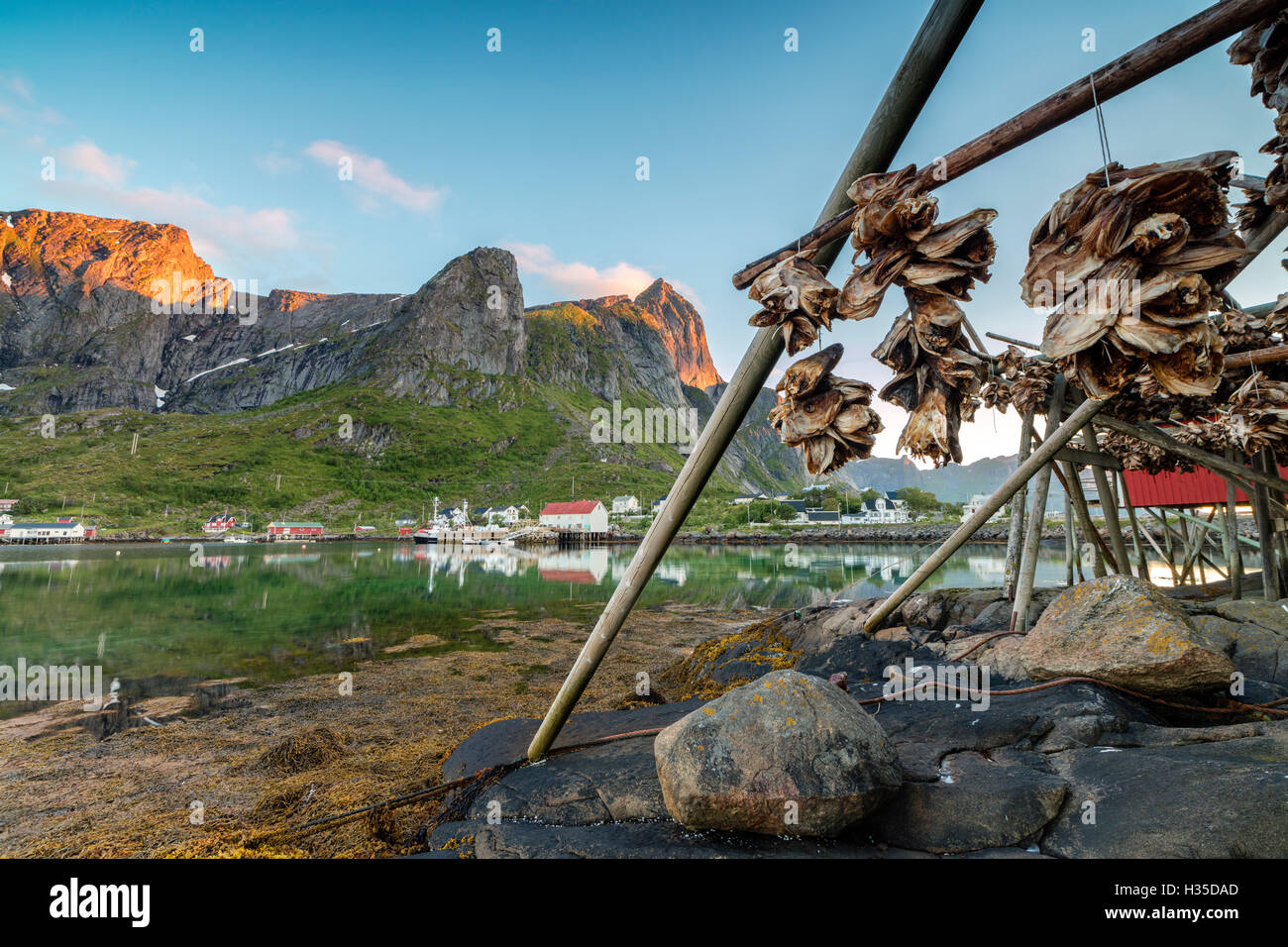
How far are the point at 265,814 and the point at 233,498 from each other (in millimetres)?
164564

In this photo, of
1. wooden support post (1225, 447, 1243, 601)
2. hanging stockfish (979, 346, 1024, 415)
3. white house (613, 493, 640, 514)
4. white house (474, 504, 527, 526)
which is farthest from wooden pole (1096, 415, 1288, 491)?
white house (613, 493, 640, 514)

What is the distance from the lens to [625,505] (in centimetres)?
14350

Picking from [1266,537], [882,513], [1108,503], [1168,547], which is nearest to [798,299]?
[1108,503]

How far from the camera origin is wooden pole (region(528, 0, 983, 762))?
1.90 metres

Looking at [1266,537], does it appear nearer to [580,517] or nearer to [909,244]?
[909,244]

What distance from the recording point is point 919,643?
9641mm

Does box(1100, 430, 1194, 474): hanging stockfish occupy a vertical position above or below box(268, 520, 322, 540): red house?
above

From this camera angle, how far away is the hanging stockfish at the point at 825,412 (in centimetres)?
185

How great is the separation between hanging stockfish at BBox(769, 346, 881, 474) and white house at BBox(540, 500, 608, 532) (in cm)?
11401

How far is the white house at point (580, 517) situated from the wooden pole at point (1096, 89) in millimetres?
114290

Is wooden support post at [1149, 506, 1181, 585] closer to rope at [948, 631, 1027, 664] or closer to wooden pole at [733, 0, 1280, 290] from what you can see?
rope at [948, 631, 1027, 664]
